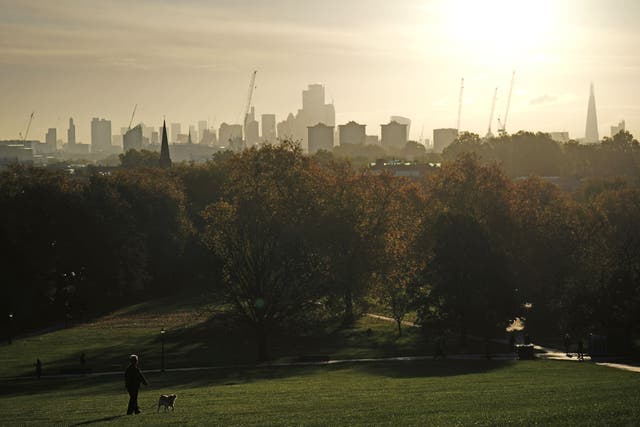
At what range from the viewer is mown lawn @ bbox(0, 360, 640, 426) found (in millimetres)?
25422

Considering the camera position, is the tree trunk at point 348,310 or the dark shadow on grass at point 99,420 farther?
the tree trunk at point 348,310

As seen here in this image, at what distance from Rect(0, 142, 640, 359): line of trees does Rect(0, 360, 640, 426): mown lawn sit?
11.1 meters

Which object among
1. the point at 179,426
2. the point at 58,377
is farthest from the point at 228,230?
the point at 179,426

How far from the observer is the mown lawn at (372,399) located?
25.4m

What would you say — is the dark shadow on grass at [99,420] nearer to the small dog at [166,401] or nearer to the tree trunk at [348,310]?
the small dog at [166,401]

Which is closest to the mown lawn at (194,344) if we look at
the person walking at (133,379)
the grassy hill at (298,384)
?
the grassy hill at (298,384)

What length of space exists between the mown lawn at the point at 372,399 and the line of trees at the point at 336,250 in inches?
437

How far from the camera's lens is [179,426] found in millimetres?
26094

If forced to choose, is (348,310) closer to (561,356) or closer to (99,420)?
(561,356)

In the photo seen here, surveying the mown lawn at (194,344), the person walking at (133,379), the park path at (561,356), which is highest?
the person walking at (133,379)

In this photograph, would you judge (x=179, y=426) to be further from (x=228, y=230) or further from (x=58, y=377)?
(x=228, y=230)

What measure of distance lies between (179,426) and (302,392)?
9853 mm

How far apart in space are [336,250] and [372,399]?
42.7m

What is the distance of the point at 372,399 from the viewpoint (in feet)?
102
